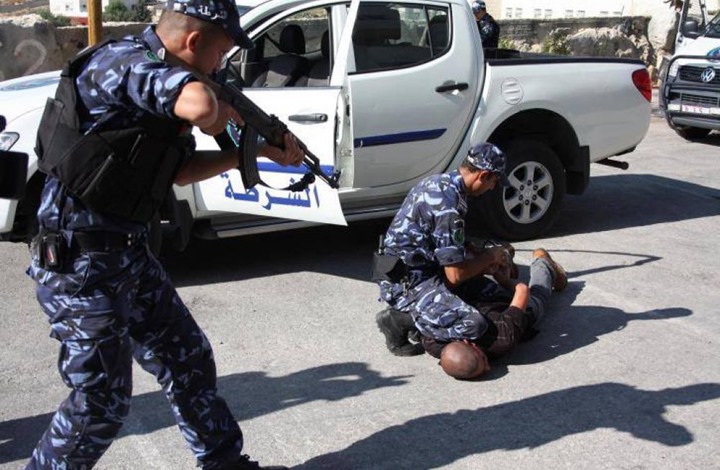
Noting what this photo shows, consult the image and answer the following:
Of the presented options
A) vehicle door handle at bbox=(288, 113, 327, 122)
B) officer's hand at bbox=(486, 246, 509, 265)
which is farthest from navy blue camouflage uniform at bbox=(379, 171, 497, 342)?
vehicle door handle at bbox=(288, 113, 327, 122)

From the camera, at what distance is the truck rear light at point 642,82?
7.01 metres

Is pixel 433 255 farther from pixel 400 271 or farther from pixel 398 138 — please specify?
pixel 398 138

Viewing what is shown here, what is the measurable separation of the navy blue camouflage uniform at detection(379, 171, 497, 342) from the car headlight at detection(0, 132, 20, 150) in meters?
2.18

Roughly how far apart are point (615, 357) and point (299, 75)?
2.87 metres

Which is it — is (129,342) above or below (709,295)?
above

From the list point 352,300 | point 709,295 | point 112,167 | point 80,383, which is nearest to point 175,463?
point 80,383

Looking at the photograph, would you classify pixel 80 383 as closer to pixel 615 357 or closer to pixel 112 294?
pixel 112 294

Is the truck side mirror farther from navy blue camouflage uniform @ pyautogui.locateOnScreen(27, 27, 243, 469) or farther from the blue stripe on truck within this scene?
navy blue camouflage uniform @ pyautogui.locateOnScreen(27, 27, 243, 469)

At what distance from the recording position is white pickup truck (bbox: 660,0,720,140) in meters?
10.3

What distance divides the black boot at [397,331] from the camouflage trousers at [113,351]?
1552mm

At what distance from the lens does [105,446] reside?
2973 mm

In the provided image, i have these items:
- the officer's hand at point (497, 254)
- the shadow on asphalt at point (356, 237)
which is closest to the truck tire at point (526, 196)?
the shadow on asphalt at point (356, 237)

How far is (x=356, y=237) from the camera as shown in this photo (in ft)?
22.3

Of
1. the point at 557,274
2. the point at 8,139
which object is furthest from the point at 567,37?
the point at 8,139
